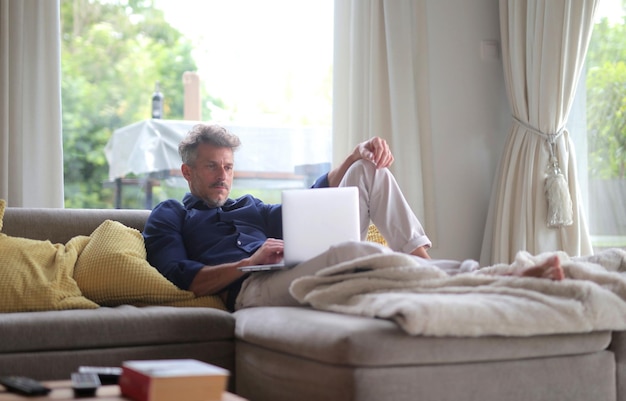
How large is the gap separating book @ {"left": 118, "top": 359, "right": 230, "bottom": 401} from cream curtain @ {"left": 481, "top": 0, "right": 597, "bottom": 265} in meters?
2.99

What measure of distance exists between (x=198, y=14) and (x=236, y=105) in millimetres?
620

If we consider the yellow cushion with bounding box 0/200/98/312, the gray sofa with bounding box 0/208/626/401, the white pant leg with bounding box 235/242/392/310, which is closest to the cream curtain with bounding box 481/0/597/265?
the white pant leg with bounding box 235/242/392/310

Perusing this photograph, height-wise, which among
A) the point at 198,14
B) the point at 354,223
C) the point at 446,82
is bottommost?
the point at 354,223

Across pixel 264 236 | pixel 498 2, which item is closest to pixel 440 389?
pixel 264 236

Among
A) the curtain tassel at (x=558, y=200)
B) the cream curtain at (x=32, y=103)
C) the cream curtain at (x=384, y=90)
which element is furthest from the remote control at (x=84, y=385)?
the curtain tassel at (x=558, y=200)

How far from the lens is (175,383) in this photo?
157 cm

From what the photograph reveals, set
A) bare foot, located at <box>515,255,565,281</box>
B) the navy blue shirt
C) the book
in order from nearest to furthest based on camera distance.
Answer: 1. the book
2. bare foot, located at <box>515,255,565,281</box>
3. the navy blue shirt

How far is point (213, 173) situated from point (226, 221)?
20cm

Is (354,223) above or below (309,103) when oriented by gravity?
below

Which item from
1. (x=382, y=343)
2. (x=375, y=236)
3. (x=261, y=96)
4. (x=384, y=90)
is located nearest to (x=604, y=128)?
(x=384, y=90)

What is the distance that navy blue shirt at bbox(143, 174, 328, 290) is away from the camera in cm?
290

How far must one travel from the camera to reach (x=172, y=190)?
4.95 m

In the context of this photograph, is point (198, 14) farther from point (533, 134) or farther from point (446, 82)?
point (533, 134)

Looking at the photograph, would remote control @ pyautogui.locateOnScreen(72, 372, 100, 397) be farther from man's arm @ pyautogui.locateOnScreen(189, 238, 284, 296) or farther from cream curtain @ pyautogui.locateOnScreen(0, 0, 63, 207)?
cream curtain @ pyautogui.locateOnScreen(0, 0, 63, 207)
